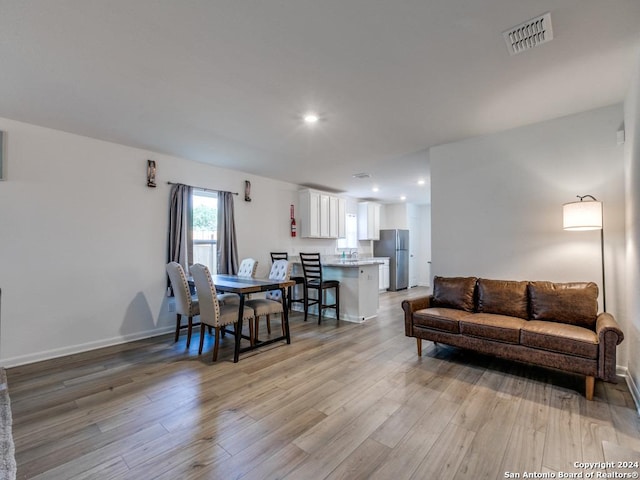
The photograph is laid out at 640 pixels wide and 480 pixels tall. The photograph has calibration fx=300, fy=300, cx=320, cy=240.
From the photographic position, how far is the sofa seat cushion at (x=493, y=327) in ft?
8.84

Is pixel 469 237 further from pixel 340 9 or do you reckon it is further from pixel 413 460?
pixel 340 9

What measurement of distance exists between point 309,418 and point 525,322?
7.12 feet

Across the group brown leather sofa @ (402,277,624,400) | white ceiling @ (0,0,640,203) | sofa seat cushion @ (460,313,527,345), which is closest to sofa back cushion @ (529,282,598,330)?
brown leather sofa @ (402,277,624,400)

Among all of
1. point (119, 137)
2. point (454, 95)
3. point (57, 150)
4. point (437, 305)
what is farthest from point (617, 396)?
point (57, 150)

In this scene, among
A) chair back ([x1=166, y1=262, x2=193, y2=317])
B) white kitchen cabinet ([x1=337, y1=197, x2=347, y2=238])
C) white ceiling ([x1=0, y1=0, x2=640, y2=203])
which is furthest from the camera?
white kitchen cabinet ([x1=337, y1=197, x2=347, y2=238])

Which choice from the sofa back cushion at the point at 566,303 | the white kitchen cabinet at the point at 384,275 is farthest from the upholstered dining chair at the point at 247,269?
the white kitchen cabinet at the point at 384,275

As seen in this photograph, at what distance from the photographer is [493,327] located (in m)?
2.79

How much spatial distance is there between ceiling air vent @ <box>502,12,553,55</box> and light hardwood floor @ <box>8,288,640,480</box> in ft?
8.28

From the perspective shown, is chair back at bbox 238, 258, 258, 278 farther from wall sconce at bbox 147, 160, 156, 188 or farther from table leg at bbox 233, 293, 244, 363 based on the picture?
wall sconce at bbox 147, 160, 156, 188

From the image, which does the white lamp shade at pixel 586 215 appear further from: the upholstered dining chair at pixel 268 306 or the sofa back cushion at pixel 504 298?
the upholstered dining chair at pixel 268 306

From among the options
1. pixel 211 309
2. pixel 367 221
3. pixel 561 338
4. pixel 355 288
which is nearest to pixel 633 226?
pixel 561 338

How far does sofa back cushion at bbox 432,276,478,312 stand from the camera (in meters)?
3.37

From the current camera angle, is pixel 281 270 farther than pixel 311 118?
Yes

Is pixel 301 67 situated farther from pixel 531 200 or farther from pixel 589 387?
pixel 589 387
